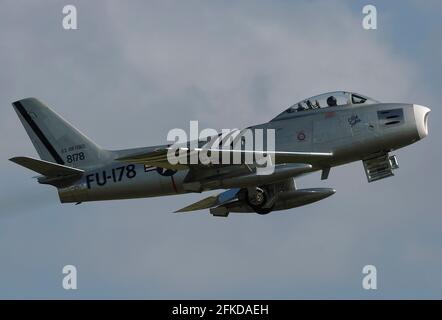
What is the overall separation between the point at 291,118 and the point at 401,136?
3.26 m

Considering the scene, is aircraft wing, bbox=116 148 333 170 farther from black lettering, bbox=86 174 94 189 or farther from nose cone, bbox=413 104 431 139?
black lettering, bbox=86 174 94 189

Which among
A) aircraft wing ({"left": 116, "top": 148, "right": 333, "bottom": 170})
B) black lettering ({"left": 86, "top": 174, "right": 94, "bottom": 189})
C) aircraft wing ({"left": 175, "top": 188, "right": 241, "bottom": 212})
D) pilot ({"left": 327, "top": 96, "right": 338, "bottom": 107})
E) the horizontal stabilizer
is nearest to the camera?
aircraft wing ({"left": 116, "top": 148, "right": 333, "bottom": 170})

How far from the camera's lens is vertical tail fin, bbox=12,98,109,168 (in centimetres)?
3328

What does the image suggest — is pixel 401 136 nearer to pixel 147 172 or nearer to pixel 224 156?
pixel 224 156

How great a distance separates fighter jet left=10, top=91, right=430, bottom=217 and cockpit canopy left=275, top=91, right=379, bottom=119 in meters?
0.03

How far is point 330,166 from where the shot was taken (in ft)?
103

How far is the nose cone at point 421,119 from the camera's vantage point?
101 feet

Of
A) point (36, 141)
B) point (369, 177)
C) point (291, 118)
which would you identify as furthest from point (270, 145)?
point (36, 141)

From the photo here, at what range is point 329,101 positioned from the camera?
104 feet

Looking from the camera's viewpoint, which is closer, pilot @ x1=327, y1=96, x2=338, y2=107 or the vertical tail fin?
pilot @ x1=327, y1=96, x2=338, y2=107

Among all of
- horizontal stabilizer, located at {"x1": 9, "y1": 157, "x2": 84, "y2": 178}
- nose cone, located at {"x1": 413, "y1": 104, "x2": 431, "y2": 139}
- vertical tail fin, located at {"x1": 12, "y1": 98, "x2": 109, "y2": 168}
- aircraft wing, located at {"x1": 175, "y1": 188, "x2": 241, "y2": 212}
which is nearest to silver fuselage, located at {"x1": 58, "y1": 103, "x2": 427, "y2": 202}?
nose cone, located at {"x1": 413, "y1": 104, "x2": 431, "y2": 139}

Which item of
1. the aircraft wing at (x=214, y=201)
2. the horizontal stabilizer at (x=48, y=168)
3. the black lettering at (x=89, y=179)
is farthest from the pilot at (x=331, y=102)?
the horizontal stabilizer at (x=48, y=168)

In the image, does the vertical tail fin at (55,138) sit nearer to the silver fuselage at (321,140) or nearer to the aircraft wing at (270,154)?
the silver fuselage at (321,140)

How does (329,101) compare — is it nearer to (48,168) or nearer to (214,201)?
(214,201)
